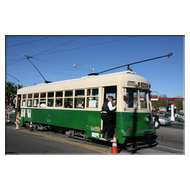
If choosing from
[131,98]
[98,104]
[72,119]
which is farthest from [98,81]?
[72,119]

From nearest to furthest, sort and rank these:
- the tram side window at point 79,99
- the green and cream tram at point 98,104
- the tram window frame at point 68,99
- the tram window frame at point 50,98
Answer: the green and cream tram at point 98,104 < the tram side window at point 79,99 < the tram window frame at point 68,99 < the tram window frame at point 50,98

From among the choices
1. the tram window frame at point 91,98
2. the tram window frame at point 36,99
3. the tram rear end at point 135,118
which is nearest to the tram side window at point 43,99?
the tram window frame at point 36,99

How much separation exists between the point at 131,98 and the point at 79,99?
2.52m

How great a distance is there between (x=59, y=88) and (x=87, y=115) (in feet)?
8.74

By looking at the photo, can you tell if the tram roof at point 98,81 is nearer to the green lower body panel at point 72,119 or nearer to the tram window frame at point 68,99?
the tram window frame at point 68,99

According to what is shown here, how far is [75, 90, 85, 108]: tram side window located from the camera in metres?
8.30

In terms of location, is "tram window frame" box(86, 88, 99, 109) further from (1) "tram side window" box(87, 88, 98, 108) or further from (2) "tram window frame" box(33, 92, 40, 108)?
(2) "tram window frame" box(33, 92, 40, 108)

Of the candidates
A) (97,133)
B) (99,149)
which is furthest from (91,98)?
(99,149)

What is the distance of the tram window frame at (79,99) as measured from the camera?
830cm

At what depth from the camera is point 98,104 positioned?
24.7 ft

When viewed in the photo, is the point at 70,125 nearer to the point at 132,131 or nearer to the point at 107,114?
the point at 107,114

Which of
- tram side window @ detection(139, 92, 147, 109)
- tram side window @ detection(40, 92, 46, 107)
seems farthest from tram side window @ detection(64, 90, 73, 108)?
tram side window @ detection(139, 92, 147, 109)

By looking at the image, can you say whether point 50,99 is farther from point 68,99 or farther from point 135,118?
point 135,118

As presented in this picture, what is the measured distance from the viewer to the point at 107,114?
7.04m
